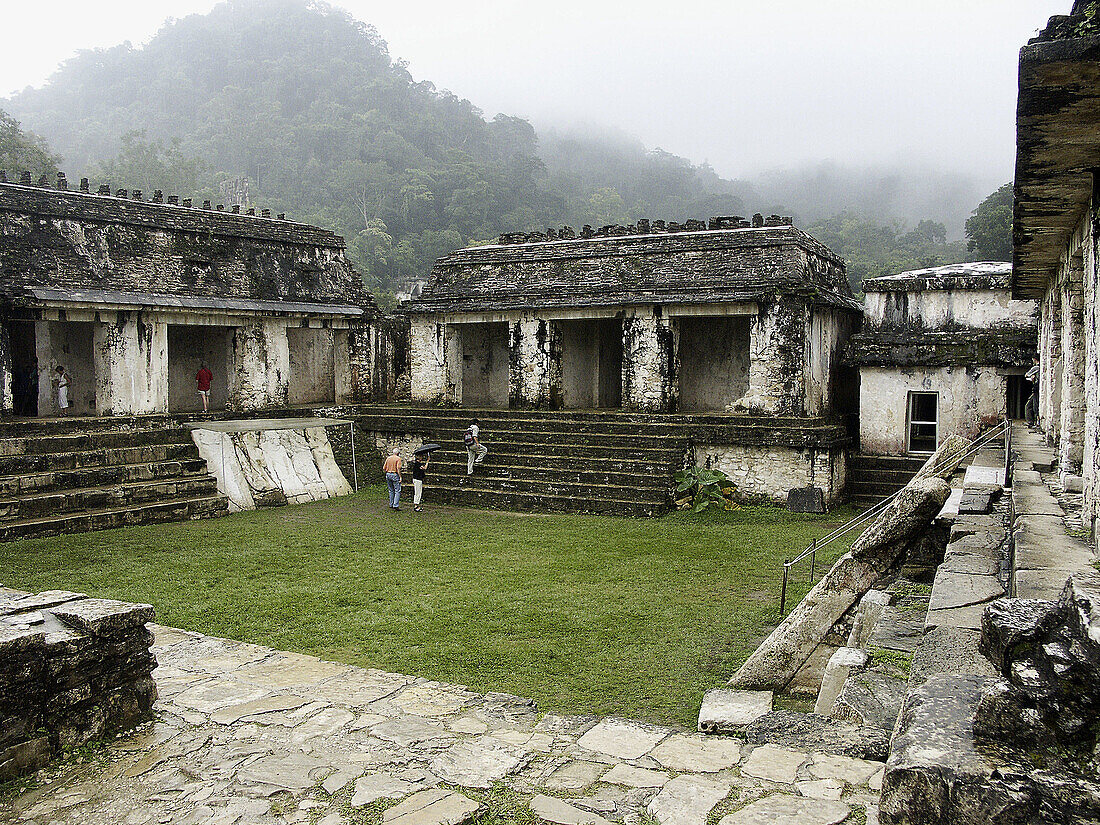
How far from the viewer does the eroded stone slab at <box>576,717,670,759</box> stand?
397 cm

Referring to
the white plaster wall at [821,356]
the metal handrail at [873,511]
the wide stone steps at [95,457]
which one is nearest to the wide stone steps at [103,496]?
the wide stone steps at [95,457]

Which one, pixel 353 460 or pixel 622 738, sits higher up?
pixel 353 460

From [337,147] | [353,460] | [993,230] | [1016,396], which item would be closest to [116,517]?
[353,460]

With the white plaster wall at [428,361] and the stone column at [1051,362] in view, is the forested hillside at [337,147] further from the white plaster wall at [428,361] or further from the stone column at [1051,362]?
the stone column at [1051,362]

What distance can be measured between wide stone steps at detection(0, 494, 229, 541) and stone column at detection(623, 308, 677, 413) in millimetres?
6899

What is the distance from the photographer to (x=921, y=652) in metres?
3.75

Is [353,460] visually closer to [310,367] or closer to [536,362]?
[536,362]

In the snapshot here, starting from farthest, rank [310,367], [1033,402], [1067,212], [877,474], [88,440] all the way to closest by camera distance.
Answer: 1. [310,367]
2. [877,474]
3. [1033,402]
4. [88,440]
5. [1067,212]

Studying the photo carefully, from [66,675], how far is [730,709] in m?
3.66

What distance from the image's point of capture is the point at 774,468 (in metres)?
12.5

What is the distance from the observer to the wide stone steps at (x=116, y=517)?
9.80 metres

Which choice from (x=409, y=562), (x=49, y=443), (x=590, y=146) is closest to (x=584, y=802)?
(x=409, y=562)

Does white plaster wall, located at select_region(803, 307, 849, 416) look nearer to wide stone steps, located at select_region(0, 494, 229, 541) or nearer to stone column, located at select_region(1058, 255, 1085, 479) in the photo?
stone column, located at select_region(1058, 255, 1085, 479)

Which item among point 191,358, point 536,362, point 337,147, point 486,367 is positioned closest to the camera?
point 536,362
